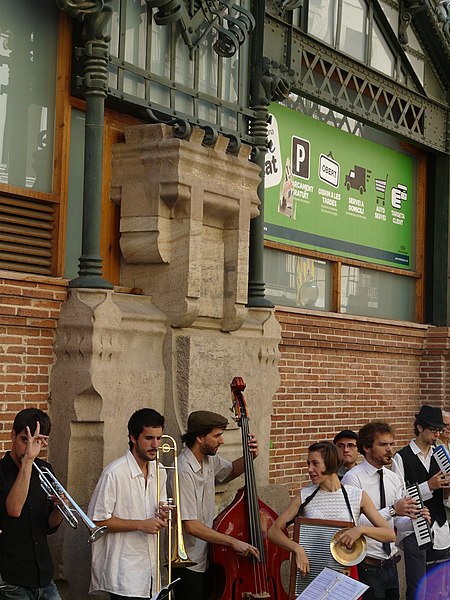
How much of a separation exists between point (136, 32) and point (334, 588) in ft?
16.3

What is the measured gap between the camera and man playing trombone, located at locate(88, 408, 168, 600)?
696 centimetres

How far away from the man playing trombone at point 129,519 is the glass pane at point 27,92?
240cm

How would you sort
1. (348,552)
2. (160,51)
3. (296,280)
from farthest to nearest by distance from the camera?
(296,280) → (160,51) → (348,552)

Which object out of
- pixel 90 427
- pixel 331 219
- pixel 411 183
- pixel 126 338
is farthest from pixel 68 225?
pixel 411 183

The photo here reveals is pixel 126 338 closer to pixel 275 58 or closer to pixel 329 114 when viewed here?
pixel 275 58

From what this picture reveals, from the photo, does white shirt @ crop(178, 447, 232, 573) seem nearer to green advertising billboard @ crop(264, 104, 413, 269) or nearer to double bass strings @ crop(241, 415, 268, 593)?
double bass strings @ crop(241, 415, 268, 593)

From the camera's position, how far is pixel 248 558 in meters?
7.50

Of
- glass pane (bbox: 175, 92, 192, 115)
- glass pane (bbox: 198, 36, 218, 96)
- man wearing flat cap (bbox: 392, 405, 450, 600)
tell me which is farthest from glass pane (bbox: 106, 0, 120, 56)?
man wearing flat cap (bbox: 392, 405, 450, 600)

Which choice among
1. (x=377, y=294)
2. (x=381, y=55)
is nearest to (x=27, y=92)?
(x=381, y=55)

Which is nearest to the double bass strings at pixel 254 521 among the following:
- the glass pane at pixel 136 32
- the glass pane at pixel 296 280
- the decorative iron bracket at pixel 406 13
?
the glass pane at pixel 136 32

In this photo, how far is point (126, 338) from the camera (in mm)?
8516

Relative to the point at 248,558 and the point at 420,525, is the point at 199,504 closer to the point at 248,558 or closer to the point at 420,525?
the point at 248,558

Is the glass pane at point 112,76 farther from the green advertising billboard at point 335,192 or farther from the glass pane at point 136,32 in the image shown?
the green advertising billboard at point 335,192

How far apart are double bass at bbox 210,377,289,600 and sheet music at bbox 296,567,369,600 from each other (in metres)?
1.57
